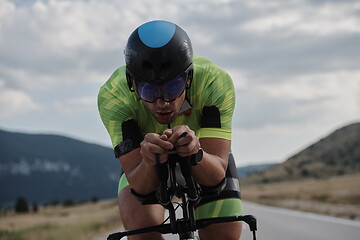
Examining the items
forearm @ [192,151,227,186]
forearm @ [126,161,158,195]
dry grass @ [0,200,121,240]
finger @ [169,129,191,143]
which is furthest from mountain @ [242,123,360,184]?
finger @ [169,129,191,143]

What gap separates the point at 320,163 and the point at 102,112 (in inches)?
5071

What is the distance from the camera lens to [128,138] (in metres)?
4.12

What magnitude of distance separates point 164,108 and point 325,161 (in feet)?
425

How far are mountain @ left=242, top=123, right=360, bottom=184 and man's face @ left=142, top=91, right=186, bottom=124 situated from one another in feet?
366

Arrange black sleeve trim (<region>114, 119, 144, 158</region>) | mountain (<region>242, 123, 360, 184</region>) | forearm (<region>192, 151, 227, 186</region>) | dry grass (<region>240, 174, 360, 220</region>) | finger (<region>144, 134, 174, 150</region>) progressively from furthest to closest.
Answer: mountain (<region>242, 123, 360, 184</region>) → dry grass (<region>240, 174, 360, 220</region>) → black sleeve trim (<region>114, 119, 144, 158</region>) → forearm (<region>192, 151, 227, 186</region>) → finger (<region>144, 134, 174, 150</region>)

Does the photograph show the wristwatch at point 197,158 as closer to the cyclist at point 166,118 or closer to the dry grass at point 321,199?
the cyclist at point 166,118

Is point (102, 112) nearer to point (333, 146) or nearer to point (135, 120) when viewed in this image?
point (135, 120)

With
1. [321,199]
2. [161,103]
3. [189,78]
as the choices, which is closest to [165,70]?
[161,103]

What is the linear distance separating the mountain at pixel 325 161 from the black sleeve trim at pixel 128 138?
111 meters

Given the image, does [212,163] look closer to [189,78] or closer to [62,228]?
[189,78]

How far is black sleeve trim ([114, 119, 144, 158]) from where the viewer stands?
4.07 m

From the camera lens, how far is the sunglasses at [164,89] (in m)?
3.65

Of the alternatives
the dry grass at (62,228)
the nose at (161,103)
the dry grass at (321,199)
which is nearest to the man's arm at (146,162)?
the nose at (161,103)

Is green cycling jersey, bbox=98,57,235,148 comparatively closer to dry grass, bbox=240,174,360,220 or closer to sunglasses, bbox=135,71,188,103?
sunglasses, bbox=135,71,188,103
